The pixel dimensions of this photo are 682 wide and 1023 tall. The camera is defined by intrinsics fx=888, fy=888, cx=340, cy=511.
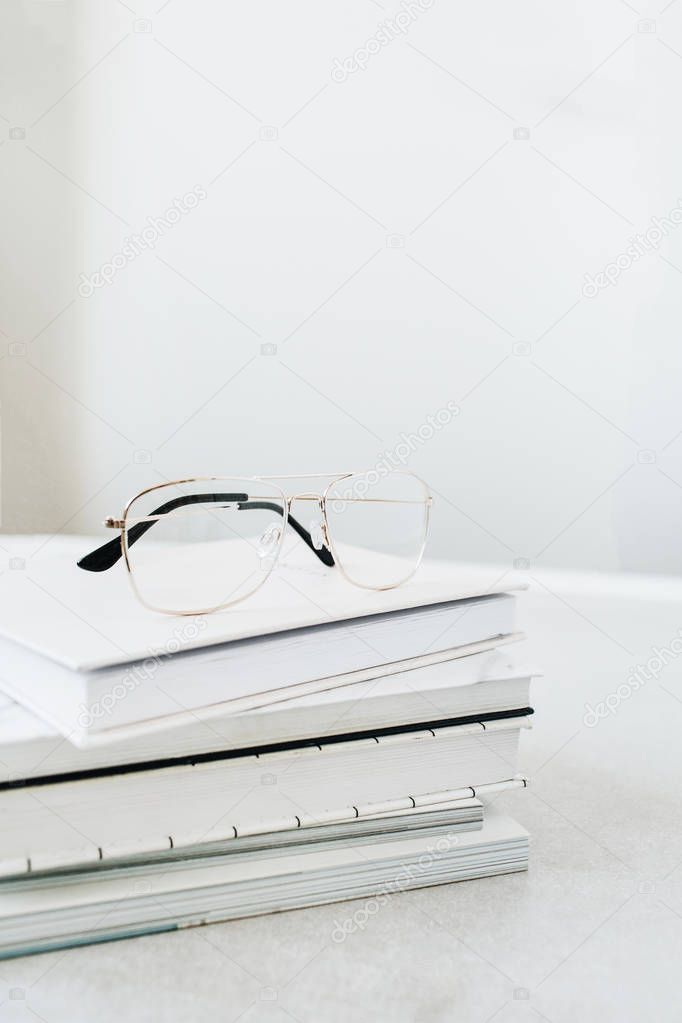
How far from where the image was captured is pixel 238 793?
0.43 m

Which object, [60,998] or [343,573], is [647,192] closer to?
[343,573]

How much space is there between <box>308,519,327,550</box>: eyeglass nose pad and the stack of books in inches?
2.3

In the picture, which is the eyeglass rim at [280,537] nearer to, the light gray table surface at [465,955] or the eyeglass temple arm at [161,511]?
the eyeglass temple arm at [161,511]

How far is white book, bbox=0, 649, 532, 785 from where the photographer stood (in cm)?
38

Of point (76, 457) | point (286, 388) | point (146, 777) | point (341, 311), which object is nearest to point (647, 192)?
point (341, 311)

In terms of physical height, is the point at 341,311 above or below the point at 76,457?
above

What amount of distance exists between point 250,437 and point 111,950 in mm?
1739

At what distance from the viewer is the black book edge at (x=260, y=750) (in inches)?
15.3

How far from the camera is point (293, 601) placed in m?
0.47
